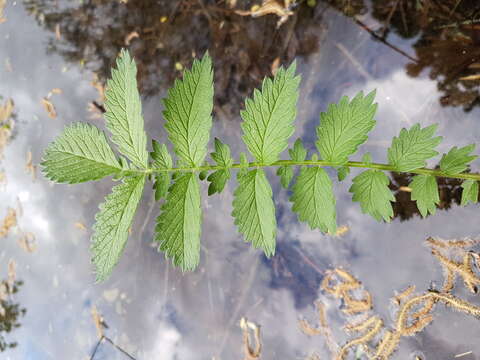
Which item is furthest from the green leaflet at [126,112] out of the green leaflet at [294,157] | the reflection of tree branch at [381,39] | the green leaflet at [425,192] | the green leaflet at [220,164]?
the reflection of tree branch at [381,39]

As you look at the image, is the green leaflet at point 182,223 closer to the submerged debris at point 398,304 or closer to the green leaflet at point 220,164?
the green leaflet at point 220,164

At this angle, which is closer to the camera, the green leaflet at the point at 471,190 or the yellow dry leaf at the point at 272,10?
the green leaflet at the point at 471,190

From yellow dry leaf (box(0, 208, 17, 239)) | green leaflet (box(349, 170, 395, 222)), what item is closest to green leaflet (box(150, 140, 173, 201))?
green leaflet (box(349, 170, 395, 222))

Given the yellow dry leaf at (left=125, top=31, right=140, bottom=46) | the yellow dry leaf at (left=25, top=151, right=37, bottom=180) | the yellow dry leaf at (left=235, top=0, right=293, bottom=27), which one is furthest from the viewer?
the yellow dry leaf at (left=25, top=151, right=37, bottom=180)

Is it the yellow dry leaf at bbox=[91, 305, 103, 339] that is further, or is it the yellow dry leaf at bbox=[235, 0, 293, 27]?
the yellow dry leaf at bbox=[91, 305, 103, 339]

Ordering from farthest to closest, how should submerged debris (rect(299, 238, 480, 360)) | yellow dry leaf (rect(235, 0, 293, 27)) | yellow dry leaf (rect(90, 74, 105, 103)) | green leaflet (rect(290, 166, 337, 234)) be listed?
yellow dry leaf (rect(90, 74, 105, 103)) → yellow dry leaf (rect(235, 0, 293, 27)) → submerged debris (rect(299, 238, 480, 360)) → green leaflet (rect(290, 166, 337, 234))

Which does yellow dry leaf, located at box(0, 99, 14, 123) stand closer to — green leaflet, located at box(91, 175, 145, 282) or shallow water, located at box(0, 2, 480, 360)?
shallow water, located at box(0, 2, 480, 360)

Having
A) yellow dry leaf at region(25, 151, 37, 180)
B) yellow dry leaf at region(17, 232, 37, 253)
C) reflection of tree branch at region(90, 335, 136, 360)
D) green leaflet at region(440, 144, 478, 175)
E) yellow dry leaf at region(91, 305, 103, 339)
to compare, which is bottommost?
reflection of tree branch at region(90, 335, 136, 360)
